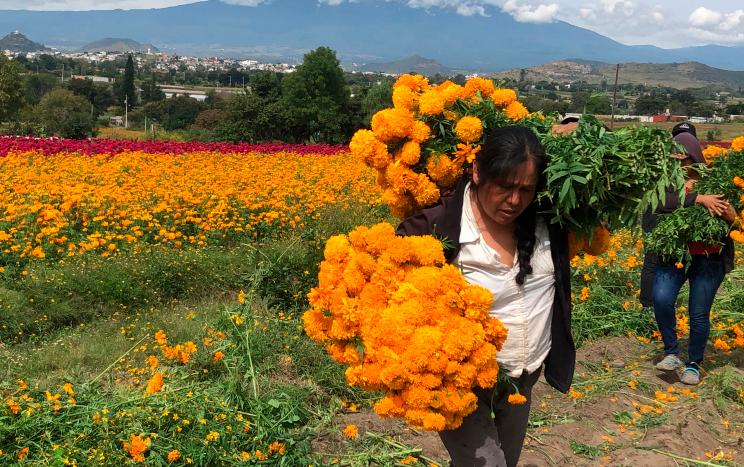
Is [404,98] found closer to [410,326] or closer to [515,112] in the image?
[515,112]

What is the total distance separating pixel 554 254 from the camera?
269 centimetres

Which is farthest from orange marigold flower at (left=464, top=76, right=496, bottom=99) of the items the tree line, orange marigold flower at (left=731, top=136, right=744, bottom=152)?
the tree line

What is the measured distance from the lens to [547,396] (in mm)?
5254

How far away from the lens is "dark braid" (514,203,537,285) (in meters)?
2.57

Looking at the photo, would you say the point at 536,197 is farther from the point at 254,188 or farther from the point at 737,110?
the point at 737,110

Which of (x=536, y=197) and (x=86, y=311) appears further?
(x=86, y=311)

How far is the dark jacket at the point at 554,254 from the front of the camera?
254 centimetres

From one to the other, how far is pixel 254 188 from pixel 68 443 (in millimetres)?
7549

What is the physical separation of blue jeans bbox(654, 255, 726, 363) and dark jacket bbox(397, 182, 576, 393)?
9.35 ft

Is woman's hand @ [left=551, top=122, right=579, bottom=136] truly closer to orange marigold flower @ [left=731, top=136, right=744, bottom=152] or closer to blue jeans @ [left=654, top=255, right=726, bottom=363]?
orange marigold flower @ [left=731, top=136, right=744, bottom=152]

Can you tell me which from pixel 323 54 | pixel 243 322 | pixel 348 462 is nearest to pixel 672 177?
pixel 348 462

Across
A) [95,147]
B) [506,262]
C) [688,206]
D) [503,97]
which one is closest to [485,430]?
[506,262]

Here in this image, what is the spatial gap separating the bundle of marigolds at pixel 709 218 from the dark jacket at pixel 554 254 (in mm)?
2554

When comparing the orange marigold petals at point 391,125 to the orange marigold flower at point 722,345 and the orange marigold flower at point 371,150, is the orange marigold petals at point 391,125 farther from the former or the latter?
the orange marigold flower at point 722,345
